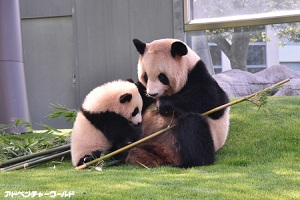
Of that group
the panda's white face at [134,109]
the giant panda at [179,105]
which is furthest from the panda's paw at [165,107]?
the panda's white face at [134,109]

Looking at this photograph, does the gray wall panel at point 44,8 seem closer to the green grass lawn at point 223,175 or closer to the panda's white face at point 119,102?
the green grass lawn at point 223,175

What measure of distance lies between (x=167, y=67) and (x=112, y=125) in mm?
726

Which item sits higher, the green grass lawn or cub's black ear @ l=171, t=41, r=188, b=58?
cub's black ear @ l=171, t=41, r=188, b=58

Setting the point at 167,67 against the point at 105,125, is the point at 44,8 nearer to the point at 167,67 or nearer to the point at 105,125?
the point at 105,125

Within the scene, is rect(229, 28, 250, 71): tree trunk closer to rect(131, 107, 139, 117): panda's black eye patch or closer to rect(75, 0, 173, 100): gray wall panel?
rect(75, 0, 173, 100): gray wall panel

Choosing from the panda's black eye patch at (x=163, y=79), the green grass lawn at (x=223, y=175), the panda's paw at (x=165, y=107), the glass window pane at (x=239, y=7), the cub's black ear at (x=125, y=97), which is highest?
the glass window pane at (x=239, y=7)

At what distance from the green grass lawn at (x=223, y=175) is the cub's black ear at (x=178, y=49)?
3.35ft

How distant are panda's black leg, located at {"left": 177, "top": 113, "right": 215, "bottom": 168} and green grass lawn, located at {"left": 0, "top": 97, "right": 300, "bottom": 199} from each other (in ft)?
0.40

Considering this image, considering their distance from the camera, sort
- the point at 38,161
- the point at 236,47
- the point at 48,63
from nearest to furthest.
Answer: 1. the point at 38,161
2. the point at 236,47
3. the point at 48,63

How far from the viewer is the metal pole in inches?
323

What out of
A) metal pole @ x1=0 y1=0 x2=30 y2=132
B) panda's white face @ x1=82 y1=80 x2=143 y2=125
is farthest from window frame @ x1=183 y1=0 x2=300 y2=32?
panda's white face @ x1=82 y1=80 x2=143 y2=125

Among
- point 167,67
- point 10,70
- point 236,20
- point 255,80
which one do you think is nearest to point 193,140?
point 167,67

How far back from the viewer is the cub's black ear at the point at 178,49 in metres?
4.73

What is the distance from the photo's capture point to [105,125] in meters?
4.88
